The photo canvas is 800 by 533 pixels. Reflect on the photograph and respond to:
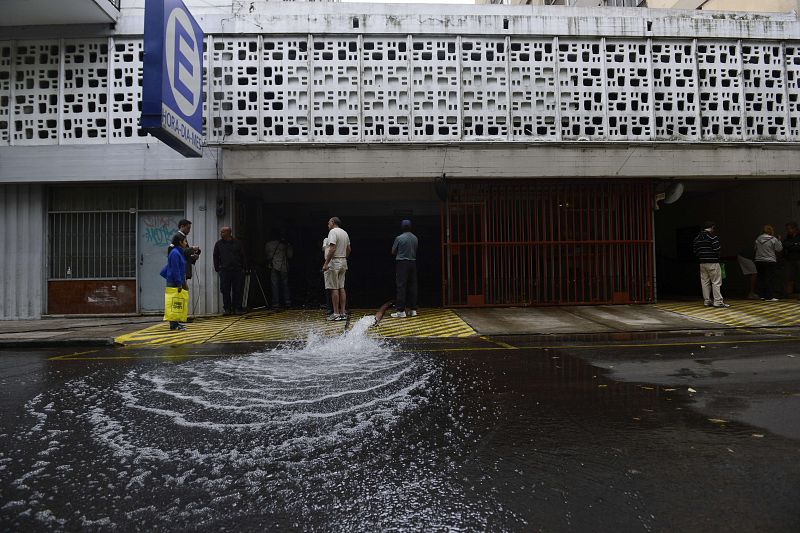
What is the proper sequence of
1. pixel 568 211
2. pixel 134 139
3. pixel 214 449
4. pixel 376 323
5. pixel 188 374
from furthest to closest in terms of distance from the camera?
1. pixel 568 211
2. pixel 134 139
3. pixel 376 323
4. pixel 188 374
5. pixel 214 449

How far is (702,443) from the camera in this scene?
2980mm

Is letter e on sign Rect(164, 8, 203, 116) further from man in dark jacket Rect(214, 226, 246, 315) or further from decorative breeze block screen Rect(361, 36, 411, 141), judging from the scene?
decorative breeze block screen Rect(361, 36, 411, 141)

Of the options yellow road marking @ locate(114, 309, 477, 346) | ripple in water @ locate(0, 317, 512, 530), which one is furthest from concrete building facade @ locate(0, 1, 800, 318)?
ripple in water @ locate(0, 317, 512, 530)

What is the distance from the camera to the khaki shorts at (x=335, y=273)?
9266 mm

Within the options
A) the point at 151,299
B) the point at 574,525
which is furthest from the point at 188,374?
the point at 151,299

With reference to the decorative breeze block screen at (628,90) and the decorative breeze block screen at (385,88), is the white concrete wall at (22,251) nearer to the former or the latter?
the decorative breeze block screen at (385,88)

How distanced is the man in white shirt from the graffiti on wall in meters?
3.86

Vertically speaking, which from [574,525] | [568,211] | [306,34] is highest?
[306,34]

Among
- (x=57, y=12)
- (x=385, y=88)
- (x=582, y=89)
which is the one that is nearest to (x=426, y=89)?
(x=385, y=88)

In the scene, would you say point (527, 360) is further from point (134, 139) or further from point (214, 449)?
point (134, 139)

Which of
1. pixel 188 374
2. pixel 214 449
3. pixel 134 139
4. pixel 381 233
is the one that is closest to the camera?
pixel 214 449

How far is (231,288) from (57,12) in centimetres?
653

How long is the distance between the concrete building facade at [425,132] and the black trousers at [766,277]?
6.49 feet

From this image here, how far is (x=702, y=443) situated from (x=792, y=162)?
10.9m
